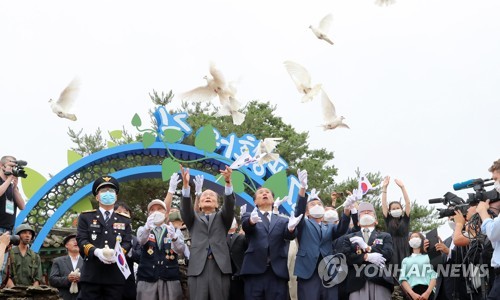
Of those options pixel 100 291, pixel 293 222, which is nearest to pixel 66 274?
pixel 100 291

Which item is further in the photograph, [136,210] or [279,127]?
[279,127]

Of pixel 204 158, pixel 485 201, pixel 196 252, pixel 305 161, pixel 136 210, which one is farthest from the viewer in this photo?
pixel 305 161

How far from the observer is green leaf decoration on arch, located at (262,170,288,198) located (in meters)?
13.4

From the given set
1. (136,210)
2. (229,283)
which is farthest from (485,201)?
(136,210)

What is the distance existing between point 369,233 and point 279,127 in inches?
611

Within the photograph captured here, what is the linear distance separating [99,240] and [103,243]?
5 centimetres

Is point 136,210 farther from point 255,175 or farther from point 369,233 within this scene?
point 369,233

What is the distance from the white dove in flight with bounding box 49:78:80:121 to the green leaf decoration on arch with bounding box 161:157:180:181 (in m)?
2.60

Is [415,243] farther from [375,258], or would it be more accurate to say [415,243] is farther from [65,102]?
[65,102]

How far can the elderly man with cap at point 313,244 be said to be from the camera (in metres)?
8.39

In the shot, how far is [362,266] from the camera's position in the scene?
8.71 m

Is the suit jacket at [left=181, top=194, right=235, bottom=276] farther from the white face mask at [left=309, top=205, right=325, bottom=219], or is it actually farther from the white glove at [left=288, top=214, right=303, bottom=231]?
the white face mask at [left=309, top=205, right=325, bottom=219]

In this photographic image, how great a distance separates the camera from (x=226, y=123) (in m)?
23.1

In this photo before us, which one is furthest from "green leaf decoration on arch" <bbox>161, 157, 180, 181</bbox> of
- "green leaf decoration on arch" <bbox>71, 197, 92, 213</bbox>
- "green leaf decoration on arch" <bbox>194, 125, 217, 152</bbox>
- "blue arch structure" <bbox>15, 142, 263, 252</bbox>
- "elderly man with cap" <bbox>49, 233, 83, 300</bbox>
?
"elderly man with cap" <bbox>49, 233, 83, 300</bbox>
